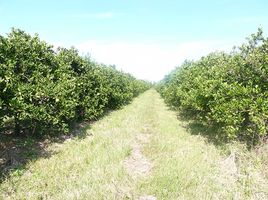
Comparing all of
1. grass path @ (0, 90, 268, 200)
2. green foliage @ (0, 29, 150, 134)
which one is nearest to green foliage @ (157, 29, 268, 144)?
grass path @ (0, 90, 268, 200)

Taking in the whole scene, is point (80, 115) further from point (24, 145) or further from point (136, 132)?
point (24, 145)

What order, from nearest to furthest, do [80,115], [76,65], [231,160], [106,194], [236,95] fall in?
1. [106,194]
2. [231,160]
3. [236,95]
4. [76,65]
5. [80,115]

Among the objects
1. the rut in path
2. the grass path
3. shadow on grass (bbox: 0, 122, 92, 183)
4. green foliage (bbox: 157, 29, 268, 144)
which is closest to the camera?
the grass path

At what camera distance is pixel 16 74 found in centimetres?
916

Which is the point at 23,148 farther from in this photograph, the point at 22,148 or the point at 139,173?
the point at 139,173

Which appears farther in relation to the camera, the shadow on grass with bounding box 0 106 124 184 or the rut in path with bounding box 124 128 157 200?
the shadow on grass with bounding box 0 106 124 184

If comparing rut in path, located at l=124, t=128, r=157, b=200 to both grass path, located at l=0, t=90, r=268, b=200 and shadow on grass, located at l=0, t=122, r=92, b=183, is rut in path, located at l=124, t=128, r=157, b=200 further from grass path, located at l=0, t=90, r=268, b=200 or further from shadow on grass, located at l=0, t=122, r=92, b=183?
shadow on grass, located at l=0, t=122, r=92, b=183

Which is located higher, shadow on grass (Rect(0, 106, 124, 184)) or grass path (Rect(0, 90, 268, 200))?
shadow on grass (Rect(0, 106, 124, 184))

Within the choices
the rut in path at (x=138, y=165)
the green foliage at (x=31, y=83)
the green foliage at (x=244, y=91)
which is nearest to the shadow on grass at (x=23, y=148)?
the green foliage at (x=31, y=83)

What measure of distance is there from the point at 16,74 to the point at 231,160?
7.18 m

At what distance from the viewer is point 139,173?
8.20m

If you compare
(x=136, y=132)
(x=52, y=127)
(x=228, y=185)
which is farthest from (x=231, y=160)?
(x=52, y=127)

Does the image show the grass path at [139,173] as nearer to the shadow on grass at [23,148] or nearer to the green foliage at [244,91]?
the shadow on grass at [23,148]

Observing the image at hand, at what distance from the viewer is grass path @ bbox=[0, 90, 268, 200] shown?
264 inches
